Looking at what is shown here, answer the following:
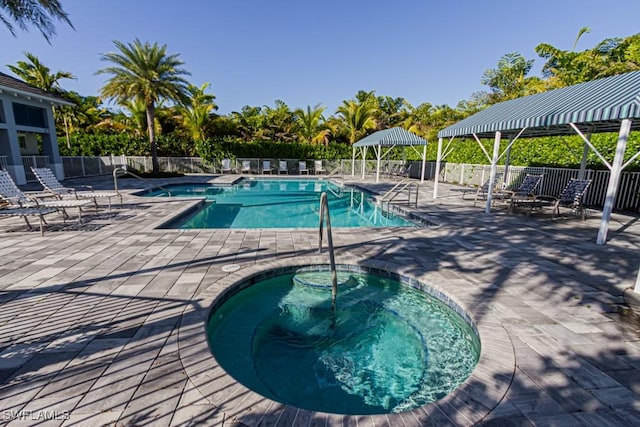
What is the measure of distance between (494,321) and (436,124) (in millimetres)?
28380

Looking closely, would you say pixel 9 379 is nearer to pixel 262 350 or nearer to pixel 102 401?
pixel 102 401

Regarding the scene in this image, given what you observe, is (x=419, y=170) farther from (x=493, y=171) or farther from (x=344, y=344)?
(x=344, y=344)

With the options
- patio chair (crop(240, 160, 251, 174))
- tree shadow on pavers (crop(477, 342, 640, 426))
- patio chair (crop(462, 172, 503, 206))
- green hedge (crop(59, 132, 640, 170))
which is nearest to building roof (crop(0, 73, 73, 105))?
green hedge (crop(59, 132, 640, 170))

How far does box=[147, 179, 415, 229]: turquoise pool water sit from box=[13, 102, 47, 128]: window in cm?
703

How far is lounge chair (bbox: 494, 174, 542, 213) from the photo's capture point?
8430 millimetres

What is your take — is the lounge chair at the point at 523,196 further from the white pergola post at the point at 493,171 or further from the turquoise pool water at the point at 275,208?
the turquoise pool water at the point at 275,208

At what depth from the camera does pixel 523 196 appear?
887 centimetres

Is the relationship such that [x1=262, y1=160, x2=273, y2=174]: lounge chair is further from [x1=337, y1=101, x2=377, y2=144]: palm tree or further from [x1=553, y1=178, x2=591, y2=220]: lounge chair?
[x1=553, y1=178, x2=591, y2=220]: lounge chair

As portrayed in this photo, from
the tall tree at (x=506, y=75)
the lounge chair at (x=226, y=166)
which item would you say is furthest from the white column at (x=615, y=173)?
the tall tree at (x=506, y=75)

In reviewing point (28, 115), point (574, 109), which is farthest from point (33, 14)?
point (574, 109)

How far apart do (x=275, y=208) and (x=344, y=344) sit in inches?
325

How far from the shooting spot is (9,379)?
2059mm

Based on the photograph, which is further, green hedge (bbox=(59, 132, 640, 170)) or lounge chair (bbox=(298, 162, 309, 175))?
lounge chair (bbox=(298, 162, 309, 175))

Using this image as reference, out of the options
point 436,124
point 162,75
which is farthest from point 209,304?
point 436,124
